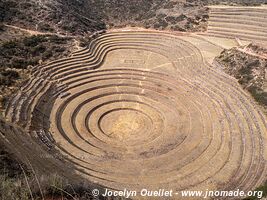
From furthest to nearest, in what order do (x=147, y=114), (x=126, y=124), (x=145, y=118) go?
(x=147, y=114) < (x=145, y=118) < (x=126, y=124)

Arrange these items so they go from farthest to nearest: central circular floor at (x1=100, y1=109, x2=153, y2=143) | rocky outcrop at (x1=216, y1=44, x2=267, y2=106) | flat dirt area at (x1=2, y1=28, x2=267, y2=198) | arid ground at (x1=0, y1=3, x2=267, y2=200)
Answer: rocky outcrop at (x1=216, y1=44, x2=267, y2=106) < central circular floor at (x1=100, y1=109, x2=153, y2=143) < flat dirt area at (x1=2, y1=28, x2=267, y2=198) < arid ground at (x1=0, y1=3, x2=267, y2=200)

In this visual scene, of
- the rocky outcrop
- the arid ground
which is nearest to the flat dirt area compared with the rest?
the arid ground

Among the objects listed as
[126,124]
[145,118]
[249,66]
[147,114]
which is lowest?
[126,124]

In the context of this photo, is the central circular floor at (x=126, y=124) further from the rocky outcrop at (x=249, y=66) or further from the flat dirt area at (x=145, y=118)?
the rocky outcrop at (x=249, y=66)

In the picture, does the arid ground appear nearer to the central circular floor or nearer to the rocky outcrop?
the central circular floor

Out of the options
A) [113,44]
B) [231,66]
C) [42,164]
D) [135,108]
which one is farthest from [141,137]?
[113,44]

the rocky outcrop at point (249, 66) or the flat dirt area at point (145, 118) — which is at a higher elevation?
the rocky outcrop at point (249, 66)

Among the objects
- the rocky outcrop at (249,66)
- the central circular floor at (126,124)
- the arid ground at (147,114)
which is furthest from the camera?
the rocky outcrop at (249,66)

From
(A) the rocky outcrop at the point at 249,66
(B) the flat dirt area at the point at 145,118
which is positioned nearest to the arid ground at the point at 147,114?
(B) the flat dirt area at the point at 145,118

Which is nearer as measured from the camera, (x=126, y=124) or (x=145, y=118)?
(x=126, y=124)

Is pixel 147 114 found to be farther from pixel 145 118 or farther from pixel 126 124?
pixel 126 124

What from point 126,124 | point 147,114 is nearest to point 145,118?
point 147,114
